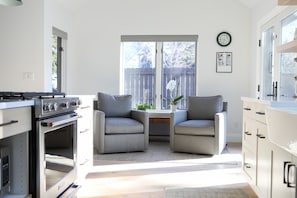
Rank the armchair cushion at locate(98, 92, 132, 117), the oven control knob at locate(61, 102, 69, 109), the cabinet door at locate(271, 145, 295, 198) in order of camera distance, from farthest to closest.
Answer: the armchair cushion at locate(98, 92, 132, 117), the oven control knob at locate(61, 102, 69, 109), the cabinet door at locate(271, 145, 295, 198)

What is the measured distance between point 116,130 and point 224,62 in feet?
7.93

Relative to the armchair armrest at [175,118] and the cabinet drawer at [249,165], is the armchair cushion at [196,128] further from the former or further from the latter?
the cabinet drawer at [249,165]

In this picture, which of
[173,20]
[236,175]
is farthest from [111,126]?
[173,20]

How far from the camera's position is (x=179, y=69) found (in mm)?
5895

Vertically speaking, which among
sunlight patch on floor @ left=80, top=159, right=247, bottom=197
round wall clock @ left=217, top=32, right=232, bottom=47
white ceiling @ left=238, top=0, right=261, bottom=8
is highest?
white ceiling @ left=238, top=0, right=261, bottom=8

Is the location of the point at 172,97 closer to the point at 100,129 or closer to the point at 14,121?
the point at 100,129

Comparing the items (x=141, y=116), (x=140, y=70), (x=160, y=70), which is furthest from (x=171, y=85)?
(x=141, y=116)

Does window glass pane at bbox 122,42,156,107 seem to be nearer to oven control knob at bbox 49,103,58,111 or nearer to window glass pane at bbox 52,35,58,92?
window glass pane at bbox 52,35,58,92

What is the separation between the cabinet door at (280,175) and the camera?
1731 mm

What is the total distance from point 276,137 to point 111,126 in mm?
3301

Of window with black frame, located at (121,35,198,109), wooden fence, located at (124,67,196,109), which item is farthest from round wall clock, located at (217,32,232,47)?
wooden fence, located at (124,67,196,109)

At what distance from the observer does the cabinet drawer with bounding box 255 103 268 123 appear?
2389mm

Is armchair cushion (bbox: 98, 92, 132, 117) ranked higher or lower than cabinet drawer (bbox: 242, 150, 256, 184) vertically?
higher

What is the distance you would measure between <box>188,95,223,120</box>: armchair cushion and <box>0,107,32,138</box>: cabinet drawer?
3.56 metres
